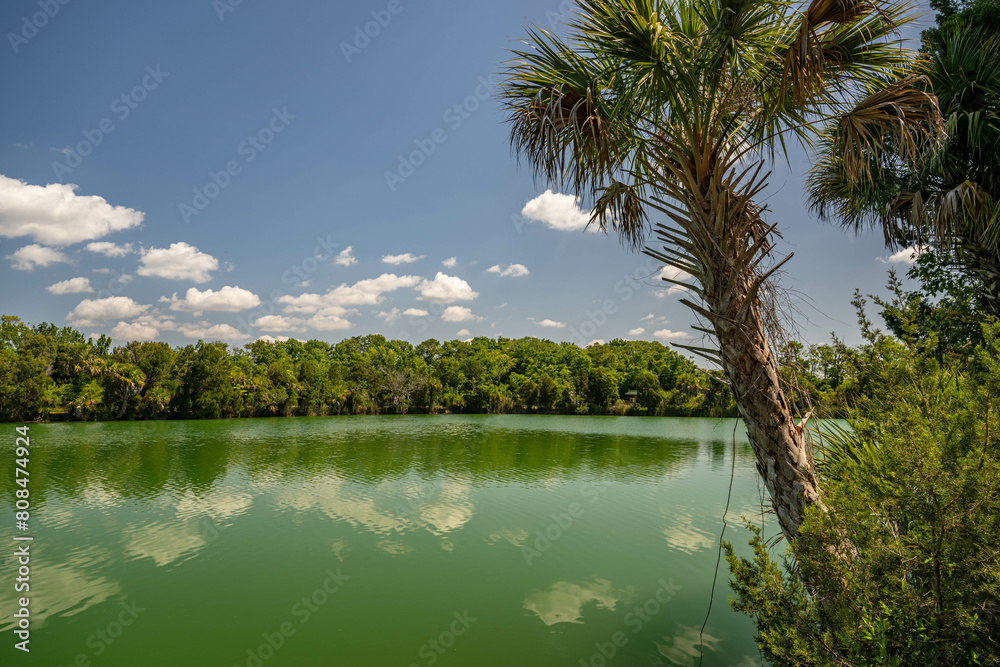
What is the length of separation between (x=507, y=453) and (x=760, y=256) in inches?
633

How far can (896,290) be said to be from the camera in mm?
4016

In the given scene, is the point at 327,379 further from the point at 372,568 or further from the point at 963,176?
the point at 963,176

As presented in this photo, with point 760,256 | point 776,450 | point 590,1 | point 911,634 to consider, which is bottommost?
point 911,634

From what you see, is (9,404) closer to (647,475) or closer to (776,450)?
(647,475)

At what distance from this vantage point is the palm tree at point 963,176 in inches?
231

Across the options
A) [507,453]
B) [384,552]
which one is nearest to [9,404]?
[507,453]

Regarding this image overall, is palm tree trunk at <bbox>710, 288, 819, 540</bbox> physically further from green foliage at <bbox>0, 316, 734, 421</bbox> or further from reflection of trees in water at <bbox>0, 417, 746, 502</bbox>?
green foliage at <bbox>0, 316, 734, 421</bbox>

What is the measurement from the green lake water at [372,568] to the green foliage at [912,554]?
2813mm

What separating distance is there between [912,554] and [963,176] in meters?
7.48

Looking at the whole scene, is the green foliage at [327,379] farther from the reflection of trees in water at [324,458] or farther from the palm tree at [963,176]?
the palm tree at [963,176]

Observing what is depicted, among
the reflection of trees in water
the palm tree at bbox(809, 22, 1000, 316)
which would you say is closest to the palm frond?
the palm tree at bbox(809, 22, 1000, 316)

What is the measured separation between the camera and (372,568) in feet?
20.8

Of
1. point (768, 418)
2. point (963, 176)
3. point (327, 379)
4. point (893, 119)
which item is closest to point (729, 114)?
point (893, 119)

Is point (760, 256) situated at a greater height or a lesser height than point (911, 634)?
greater
